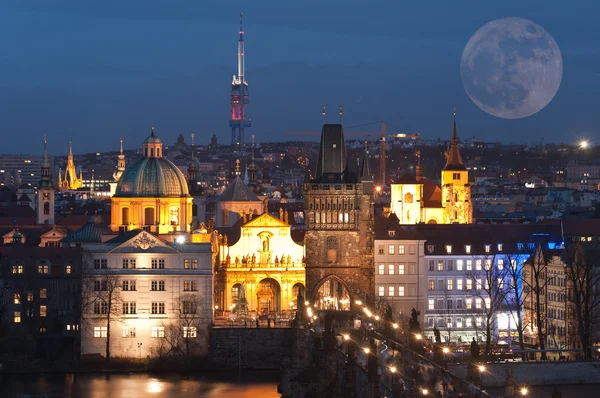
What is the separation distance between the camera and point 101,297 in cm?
9256

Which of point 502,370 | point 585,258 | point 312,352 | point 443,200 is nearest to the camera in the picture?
point 502,370

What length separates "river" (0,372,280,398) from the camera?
3204 inches

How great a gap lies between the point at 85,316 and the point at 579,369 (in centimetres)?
2863

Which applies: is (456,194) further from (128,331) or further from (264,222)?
(128,331)

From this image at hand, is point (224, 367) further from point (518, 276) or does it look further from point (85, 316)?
point (518, 276)

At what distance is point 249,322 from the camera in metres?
95.2

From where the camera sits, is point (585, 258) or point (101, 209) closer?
point (585, 258)

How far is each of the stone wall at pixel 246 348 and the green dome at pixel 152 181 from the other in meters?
17.4

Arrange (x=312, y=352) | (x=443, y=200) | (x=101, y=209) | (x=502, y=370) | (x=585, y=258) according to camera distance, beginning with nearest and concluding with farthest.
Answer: (x=502, y=370) → (x=312, y=352) → (x=585, y=258) → (x=443, y=200) → (x=101, y=209)

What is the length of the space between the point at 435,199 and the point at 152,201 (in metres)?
44.1

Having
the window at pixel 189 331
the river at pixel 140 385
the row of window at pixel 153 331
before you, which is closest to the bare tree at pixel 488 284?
the river at pixel 140 385

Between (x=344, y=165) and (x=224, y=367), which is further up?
(x=344, y=165)

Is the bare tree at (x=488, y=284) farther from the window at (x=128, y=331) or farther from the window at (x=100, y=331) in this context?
the window at (x=100, y=331)

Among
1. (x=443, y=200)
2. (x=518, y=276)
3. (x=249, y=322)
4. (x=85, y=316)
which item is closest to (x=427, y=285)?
(x=518, y=276)
